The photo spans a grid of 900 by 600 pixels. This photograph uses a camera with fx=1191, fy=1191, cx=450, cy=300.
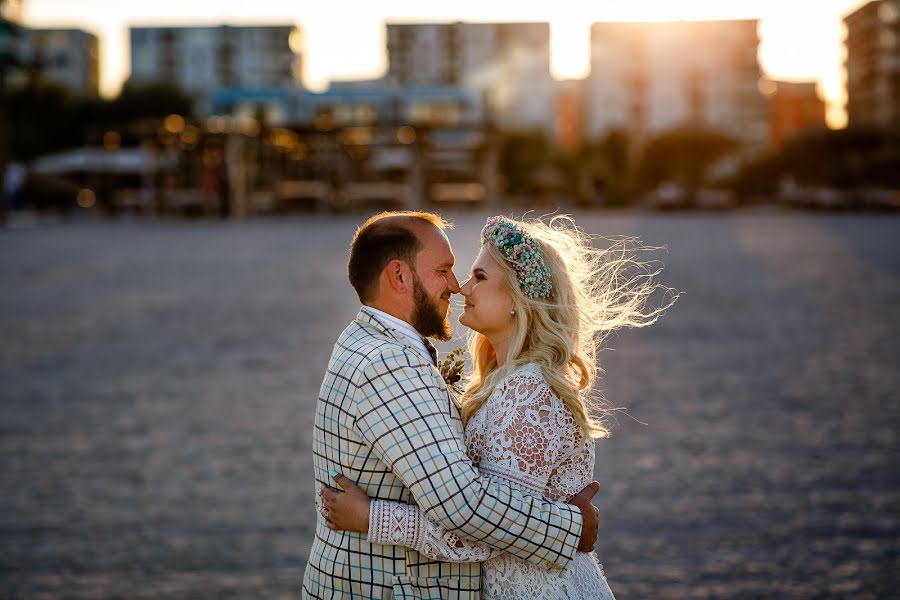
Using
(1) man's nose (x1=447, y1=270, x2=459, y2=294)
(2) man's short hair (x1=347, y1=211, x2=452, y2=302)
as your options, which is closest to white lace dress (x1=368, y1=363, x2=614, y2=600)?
(1) man's nose (x1=447, y1=270, x2=459, y2=294)

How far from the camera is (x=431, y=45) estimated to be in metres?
59.3

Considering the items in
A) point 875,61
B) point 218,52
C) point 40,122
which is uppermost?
point 218,52

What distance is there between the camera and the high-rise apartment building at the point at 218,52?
113m

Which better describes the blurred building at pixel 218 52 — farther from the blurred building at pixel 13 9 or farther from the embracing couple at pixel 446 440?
the embracing couple at pixel 446 440

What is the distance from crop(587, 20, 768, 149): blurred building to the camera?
97.9m

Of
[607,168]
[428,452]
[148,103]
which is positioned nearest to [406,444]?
[428,452]

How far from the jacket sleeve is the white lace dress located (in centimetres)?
8

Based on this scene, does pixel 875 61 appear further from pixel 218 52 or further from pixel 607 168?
pixel 218 52

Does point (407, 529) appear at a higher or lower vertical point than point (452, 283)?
lower

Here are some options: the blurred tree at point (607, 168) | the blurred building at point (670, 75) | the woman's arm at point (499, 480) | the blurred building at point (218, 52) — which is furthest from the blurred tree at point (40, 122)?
the woman's arm at point (499, 480)

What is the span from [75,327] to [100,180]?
106ft

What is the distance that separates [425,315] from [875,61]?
10668cm

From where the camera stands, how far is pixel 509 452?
8.52ft

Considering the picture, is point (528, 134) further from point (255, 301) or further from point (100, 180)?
point (255, 301)
